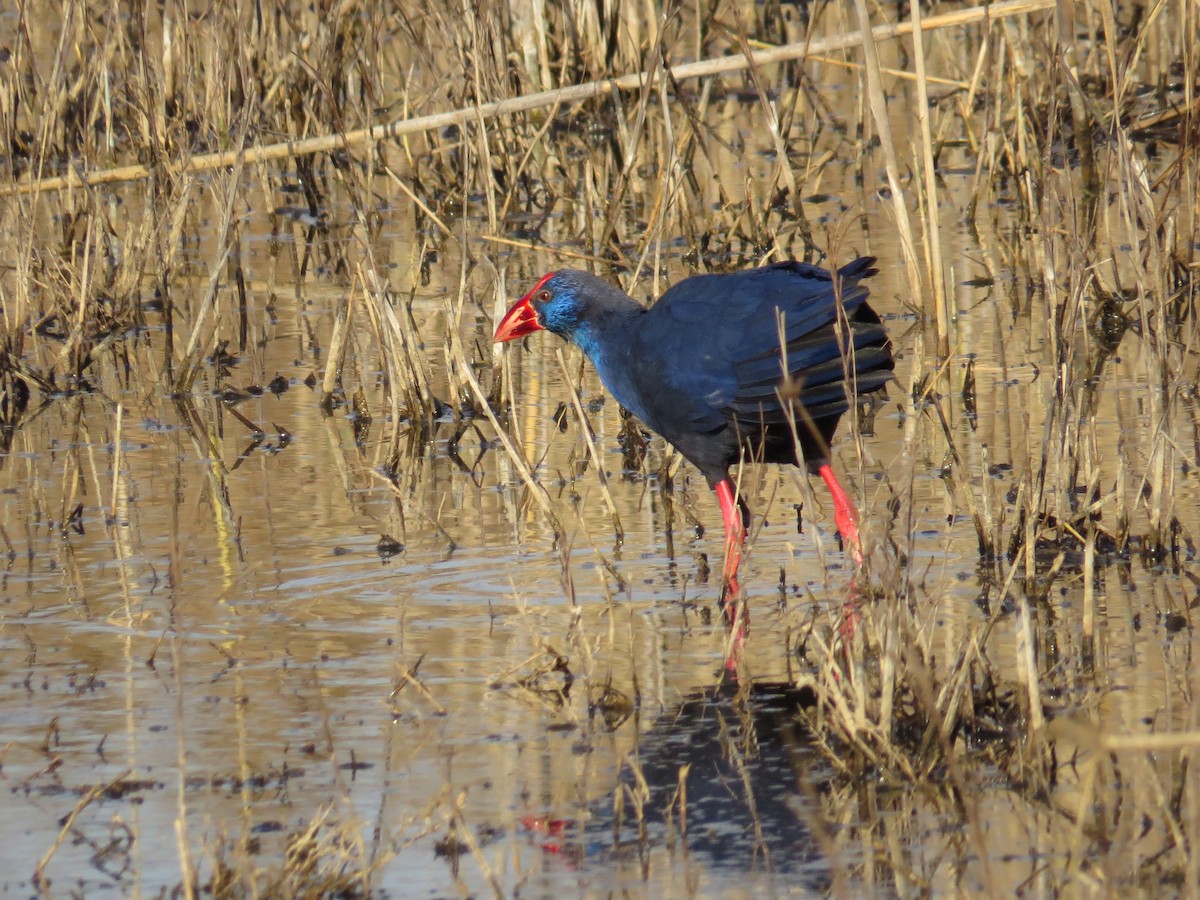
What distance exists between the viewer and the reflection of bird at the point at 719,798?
3.48m

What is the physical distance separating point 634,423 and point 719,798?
2.89 metres

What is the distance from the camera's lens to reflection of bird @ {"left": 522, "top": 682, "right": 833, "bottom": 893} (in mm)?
3477

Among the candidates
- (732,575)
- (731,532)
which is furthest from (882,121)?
(732,575)

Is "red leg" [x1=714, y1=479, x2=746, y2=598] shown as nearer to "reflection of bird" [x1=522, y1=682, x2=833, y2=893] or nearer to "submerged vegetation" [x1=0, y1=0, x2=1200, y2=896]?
"submerged vegetation" [x1=0, y1=0, x2=1200, y2=896]

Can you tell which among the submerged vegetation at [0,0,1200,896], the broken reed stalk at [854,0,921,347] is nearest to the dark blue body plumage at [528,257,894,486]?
the submerged vegetation at [0,0,1200,896]

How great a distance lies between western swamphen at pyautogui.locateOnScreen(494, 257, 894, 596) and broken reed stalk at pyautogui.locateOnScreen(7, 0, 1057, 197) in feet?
5.47

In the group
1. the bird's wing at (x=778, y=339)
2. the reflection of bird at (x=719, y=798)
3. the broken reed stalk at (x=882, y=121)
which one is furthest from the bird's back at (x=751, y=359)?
the broken reed stalk at (x=882, y=121)

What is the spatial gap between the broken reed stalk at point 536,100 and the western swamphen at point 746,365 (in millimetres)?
1666

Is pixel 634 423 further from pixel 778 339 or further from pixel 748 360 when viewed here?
pixel 778 339

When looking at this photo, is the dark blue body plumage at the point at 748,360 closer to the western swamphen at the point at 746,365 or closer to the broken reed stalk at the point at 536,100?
the western swamphen at the point at 746,365

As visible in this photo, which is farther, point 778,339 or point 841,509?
point 841,509

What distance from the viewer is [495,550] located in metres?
5.51

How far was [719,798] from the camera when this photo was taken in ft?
12.3

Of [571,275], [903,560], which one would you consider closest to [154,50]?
[571,275]
